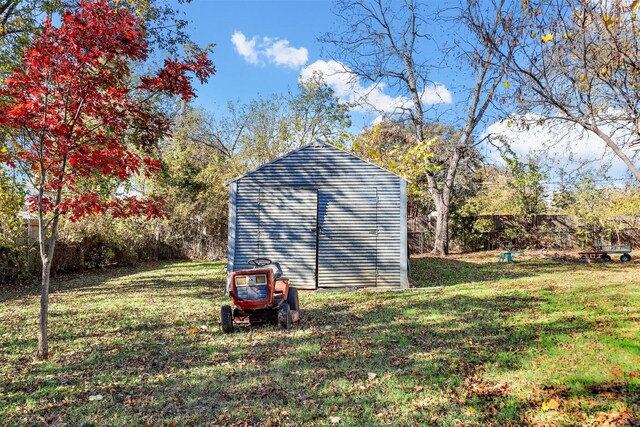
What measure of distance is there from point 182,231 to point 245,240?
40.0 ft

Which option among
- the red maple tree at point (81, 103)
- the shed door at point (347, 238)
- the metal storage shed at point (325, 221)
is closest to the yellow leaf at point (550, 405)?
the red maple tree at point (81, 103)

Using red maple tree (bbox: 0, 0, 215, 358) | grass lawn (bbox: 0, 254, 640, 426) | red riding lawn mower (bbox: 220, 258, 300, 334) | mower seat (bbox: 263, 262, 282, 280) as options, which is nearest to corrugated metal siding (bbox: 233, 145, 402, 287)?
grass lawn (bbox: 0, 254, 640, 426)

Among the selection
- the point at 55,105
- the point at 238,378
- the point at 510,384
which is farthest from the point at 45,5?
the point at 510,384

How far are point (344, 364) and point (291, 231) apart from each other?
6.44 meters

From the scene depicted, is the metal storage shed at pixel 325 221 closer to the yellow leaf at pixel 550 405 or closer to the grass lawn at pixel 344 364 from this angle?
the grass lawn at pixel 344 364

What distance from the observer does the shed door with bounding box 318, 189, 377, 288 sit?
11016mm

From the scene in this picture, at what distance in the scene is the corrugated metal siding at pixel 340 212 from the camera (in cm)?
1101

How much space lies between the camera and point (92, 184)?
46.4ft

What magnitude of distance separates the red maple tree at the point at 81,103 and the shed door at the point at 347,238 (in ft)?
18.5

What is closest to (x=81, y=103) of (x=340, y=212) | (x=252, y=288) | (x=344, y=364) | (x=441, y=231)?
(x=252, y=288)

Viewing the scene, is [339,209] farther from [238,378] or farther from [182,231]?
[182,231]

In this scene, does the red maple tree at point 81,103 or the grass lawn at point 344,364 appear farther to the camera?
the red maple tree at point 81,103

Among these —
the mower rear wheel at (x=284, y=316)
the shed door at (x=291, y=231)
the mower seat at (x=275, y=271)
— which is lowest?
the mower rear wheel at (x=284, y=316)

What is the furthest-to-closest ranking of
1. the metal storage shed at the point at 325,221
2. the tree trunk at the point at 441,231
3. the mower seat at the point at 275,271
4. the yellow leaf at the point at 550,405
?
the tree trunk at the point at 441,231, the metal storage shed at the point at 325,221, the mower seat at the point at 275,271, the yellow leaf at the point at 550,405
